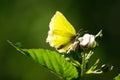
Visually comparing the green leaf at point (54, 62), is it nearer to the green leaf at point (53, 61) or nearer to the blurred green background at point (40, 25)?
the green leaf at point (53, 61)

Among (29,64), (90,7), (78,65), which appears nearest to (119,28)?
(90,7)

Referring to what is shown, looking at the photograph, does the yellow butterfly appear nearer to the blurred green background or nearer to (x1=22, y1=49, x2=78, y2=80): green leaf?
(x1=22, y1=49, x2=78, y2=80): green leaf

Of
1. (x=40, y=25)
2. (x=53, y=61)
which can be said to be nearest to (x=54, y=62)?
(x=53, y=61)

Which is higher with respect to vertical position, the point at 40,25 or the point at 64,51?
the point at 40,25

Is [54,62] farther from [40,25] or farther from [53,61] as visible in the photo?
[40,25]

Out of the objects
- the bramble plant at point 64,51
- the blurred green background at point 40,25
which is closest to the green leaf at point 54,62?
the bramble plant at point 64,51

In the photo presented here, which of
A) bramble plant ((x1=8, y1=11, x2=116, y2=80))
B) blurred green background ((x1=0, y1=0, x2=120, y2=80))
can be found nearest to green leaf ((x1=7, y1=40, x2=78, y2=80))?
bramble plant ((x1=8, y1=11, x2=116, y2=80))

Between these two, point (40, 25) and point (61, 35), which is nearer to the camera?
point (61, 35)
